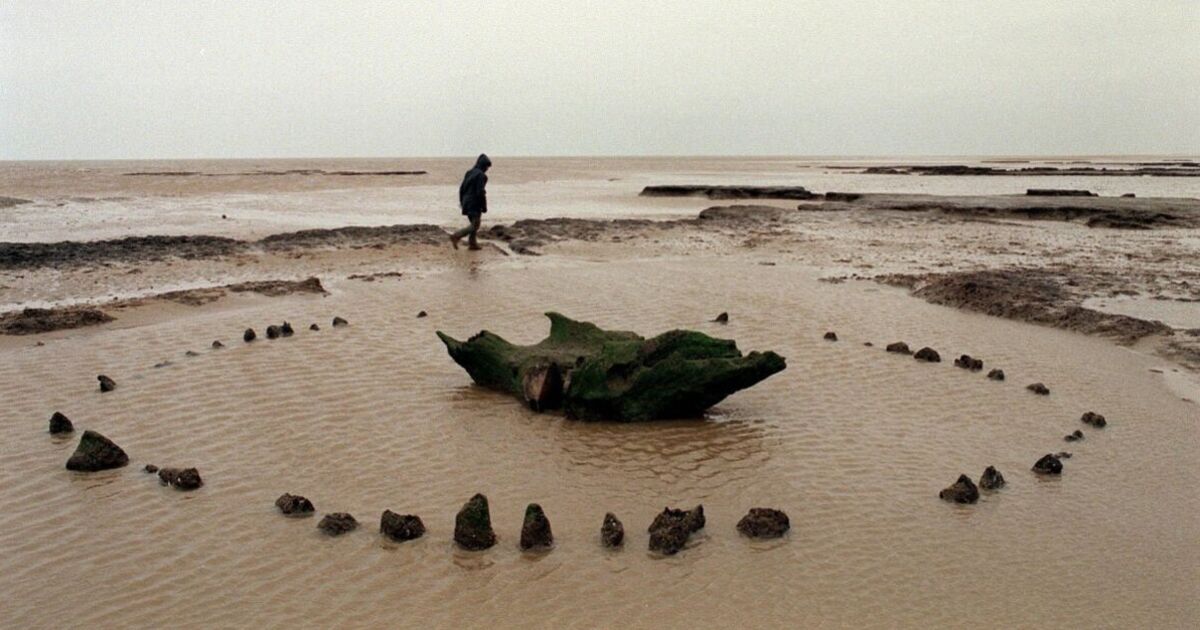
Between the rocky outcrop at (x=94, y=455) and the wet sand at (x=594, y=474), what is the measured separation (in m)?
0.14

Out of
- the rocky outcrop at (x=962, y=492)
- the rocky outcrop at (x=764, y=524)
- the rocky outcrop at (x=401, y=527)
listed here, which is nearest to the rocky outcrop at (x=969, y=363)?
the rocky outcrop at (x=962, y=492)

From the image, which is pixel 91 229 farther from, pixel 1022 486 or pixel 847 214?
pixel 1022 486

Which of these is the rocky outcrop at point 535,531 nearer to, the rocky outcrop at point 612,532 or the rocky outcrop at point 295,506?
the rocky outcrop at point 612,532

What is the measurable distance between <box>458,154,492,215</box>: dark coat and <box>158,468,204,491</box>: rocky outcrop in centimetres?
1519

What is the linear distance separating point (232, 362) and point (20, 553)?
16.9ft

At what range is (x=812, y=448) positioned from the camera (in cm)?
823

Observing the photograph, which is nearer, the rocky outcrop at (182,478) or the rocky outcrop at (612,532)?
the rocky outcrop at (612,532)

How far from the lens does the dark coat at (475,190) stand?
2194cm

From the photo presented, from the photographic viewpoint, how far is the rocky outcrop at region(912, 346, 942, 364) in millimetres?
11305

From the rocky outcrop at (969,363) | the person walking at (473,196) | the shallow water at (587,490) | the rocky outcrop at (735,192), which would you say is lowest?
the shallow water at (587,490)

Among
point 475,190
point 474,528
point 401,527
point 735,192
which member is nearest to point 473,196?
point 475,190

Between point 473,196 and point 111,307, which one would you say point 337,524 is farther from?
point 473,196

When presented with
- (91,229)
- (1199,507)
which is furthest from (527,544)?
(91,229)

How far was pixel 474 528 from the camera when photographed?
19.9ft
